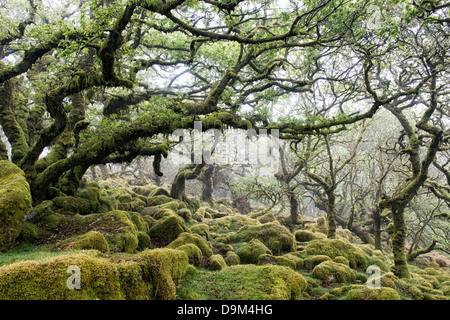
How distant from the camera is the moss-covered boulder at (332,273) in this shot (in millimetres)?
8156

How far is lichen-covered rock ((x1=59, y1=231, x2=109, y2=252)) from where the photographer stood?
234 inches

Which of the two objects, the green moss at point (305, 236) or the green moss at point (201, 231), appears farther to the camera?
the green moss at point (305, 236)

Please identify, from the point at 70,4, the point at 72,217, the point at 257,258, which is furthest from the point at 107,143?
the point at 70,4

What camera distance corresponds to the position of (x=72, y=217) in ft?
27.9

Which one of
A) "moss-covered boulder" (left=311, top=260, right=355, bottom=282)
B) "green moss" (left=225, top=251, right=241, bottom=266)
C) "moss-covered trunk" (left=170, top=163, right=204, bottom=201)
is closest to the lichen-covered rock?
"green moss" (left=225, top=251, right=241, bottom=266)

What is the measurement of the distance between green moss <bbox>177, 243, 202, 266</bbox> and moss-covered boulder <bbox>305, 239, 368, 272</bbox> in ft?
16.7

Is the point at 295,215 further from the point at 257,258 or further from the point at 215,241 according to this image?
the point at 257,258

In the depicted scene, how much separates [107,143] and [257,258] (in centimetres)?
693

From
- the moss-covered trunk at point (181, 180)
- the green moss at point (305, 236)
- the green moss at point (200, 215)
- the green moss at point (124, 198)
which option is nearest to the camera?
the green moss at point (305, 236)

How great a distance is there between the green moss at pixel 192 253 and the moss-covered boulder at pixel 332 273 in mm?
3895

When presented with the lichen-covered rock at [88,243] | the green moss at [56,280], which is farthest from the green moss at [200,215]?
the green moss at [56,280]

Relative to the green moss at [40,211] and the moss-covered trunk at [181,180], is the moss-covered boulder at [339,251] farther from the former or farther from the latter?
the moss-covered trunk at [181,180]

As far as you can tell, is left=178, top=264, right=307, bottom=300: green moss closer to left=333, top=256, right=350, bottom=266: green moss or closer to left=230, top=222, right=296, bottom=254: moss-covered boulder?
left=333, top=256, right=350, bottom=266: green moss

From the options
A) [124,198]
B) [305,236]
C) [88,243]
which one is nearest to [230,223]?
[305,236]
